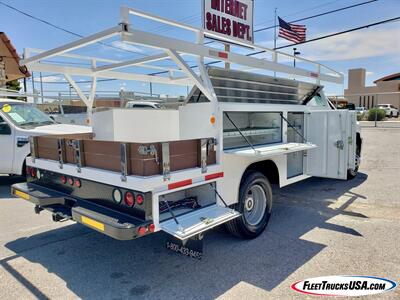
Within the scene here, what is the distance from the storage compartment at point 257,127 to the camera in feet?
15.9

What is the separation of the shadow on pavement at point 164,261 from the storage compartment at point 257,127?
1.25 meters

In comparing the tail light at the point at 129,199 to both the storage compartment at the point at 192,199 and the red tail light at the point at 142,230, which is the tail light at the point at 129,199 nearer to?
the red tail light at the point at 142,230

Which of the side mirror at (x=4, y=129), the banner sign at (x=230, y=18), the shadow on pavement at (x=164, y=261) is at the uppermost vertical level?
the banner sign at (x=230, y=18)

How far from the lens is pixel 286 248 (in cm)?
388

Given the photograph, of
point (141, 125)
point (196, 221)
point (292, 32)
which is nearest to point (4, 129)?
point (141, 125)

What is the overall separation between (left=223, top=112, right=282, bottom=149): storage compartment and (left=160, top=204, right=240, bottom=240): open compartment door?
149 cm

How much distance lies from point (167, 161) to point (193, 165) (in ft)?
1.40

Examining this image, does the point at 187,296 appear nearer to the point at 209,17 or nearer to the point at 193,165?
the point at 193,165

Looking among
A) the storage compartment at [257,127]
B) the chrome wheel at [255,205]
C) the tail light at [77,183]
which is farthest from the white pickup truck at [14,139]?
the chrome wheel at [255,205]

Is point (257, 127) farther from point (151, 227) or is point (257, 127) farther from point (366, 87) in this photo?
point (366, 87)

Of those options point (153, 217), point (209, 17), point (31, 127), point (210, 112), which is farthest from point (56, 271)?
point (31, 127)

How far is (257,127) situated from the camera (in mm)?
5359

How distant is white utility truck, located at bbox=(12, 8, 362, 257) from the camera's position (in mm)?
2957

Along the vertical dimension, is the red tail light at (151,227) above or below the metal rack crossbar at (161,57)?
below
